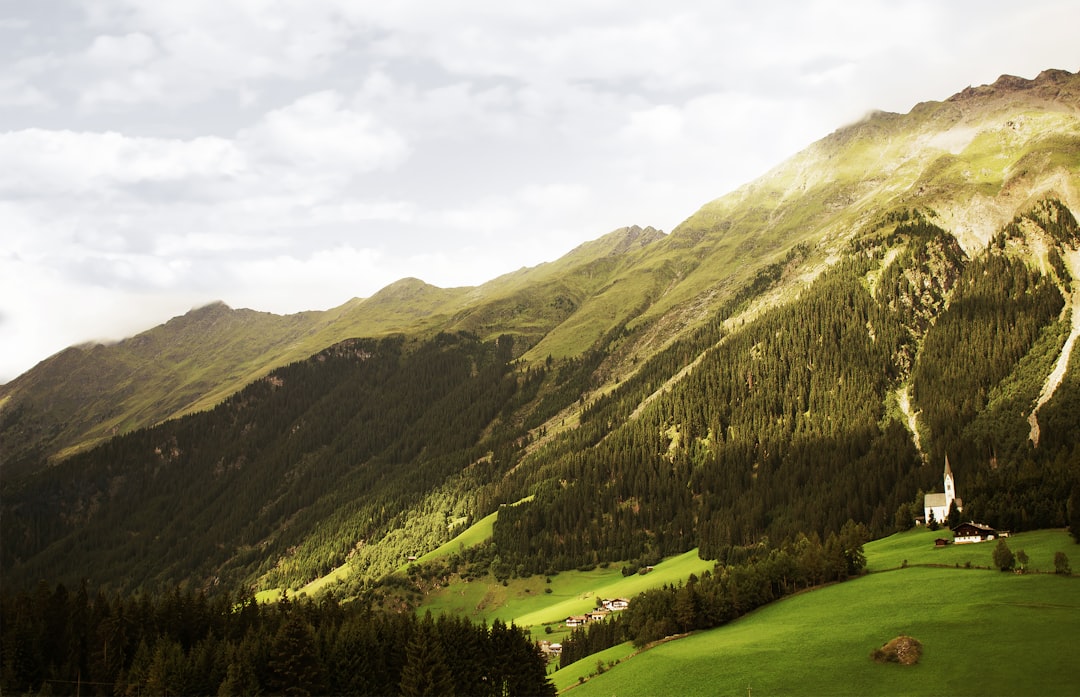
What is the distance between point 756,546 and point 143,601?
135920 mm

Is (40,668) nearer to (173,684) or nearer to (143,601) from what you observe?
(143,601)

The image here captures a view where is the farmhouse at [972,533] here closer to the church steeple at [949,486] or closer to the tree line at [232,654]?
the church steeple at [949,486]

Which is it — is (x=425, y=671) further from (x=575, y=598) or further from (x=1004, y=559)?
(x=575, y=598)

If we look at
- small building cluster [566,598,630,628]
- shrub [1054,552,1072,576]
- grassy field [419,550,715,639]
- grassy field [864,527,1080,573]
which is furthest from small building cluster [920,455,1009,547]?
small building cluster [566,598,630,628]

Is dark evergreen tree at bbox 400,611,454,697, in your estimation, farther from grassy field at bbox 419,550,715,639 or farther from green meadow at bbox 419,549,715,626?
grassy field at bbox 419,550,715,639

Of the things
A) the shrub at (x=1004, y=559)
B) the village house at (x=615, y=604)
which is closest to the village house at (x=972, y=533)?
the shrub at (x=1004, y=559)

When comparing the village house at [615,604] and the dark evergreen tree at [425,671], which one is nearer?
the dark evergreen tree at [425,671]

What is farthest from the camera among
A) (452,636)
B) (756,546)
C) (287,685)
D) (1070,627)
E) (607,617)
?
(756,546)

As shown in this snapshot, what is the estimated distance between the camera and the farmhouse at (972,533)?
378 feet

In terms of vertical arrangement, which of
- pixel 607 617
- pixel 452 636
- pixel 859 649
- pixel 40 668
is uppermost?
pixel 40 668

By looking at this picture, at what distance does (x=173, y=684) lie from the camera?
7731cm

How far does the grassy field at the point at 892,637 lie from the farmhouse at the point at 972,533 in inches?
175

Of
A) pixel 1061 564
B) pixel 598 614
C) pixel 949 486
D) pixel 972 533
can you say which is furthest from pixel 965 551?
pixel 598 614

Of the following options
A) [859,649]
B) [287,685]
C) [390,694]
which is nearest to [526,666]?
[390,694]
